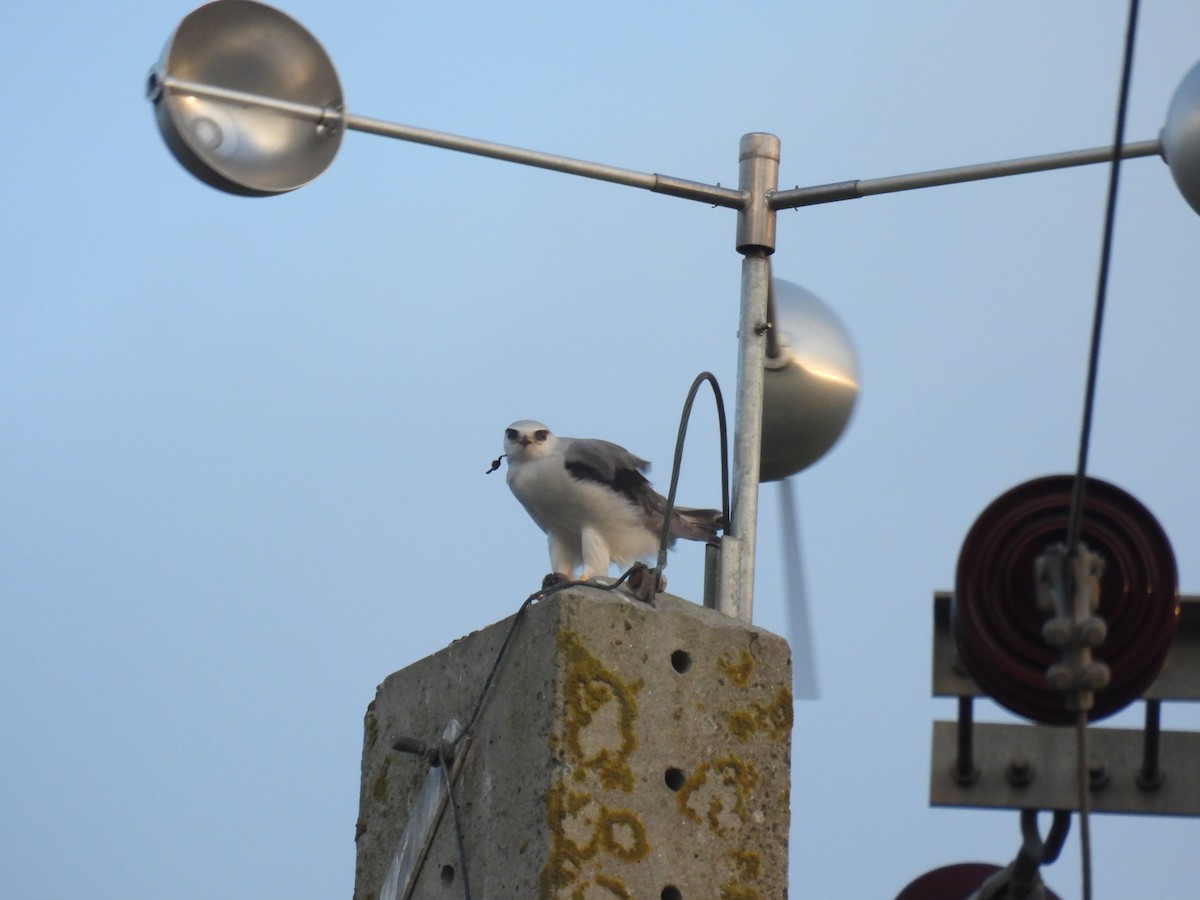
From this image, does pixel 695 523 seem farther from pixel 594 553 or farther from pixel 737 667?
pixel 737 667

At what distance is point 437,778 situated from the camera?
6.19m

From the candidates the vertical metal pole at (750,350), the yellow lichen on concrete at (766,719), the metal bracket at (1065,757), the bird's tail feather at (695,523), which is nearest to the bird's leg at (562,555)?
the bird's tail feather at (695,523)

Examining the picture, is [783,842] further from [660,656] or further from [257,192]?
[257,192]

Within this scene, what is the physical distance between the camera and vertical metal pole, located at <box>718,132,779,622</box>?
685 centimetres

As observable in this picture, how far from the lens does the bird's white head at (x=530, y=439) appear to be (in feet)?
27.0

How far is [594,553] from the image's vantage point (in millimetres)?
8109

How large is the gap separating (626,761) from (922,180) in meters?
2.50

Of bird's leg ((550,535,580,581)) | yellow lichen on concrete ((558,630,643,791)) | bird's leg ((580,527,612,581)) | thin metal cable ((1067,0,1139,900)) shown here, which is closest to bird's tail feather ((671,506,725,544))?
bird's leg ((580,527,612,581))

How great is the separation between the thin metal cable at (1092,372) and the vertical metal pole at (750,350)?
2.60 meters

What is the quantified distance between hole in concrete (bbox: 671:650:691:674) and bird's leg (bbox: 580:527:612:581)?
Result: 2215mm

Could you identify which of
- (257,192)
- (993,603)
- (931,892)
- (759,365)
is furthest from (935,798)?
(257,192)

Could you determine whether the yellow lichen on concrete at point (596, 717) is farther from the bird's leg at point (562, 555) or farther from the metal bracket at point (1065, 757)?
the bird's leg at point (562, 555)

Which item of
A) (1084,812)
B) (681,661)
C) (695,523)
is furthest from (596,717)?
(695,523)

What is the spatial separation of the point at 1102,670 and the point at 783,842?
192 cm
